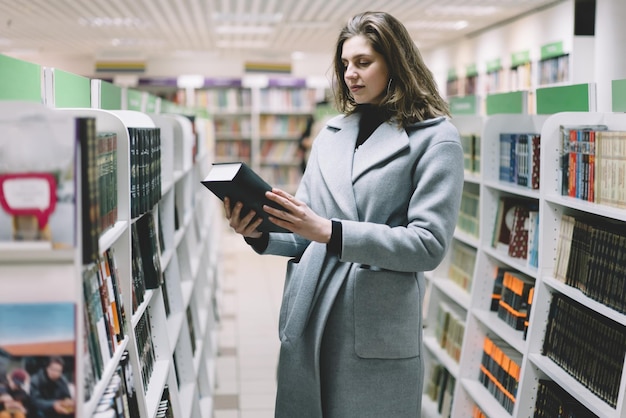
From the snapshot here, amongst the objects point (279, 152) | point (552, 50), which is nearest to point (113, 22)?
point (279, 152)

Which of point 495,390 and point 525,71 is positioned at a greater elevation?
point 525,71

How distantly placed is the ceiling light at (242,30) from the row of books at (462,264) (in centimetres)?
719

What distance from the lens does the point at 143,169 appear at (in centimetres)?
225

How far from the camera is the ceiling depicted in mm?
8305

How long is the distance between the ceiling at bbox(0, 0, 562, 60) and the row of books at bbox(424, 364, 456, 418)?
16.8ft

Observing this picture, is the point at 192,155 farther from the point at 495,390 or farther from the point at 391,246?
the point at 391,246

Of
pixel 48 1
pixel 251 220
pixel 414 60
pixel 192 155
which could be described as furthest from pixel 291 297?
pixel 48 1

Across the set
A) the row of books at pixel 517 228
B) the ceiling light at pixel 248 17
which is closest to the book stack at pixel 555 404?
the row of books at pixel 517 228

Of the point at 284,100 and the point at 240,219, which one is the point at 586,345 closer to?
the point at 240,219

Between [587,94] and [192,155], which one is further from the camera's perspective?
[192,155]

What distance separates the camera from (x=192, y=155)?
462cm

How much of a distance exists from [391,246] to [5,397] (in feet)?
2.92

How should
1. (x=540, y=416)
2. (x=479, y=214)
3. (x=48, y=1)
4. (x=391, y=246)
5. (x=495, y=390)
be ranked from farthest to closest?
(x=48, y=1) → (x=479, y=214) → (x=495, y=390) → (x=540, y=416) → (x=391, y=246)

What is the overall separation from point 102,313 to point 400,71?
0.94 m
